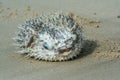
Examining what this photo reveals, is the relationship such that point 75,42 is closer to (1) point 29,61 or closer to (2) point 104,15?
(1) point 29,61

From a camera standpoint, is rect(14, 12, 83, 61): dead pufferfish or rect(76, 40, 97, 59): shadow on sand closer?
rect(14, 12, 83, 61): dead pufferfish

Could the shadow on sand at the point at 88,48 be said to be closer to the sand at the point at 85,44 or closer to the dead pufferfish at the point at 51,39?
the sand at the point at 85,44

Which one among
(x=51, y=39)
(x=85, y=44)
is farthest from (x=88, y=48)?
(x=51, y=39)

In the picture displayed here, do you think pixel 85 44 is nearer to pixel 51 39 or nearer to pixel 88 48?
pixel 88 48

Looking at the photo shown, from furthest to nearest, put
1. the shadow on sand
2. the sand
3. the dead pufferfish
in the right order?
the shadow on sand < the dead pufferfish < the sand

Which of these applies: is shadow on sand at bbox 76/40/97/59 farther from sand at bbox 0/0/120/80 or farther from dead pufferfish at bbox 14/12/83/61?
dead pufferfish at bbox 14/12/83/61

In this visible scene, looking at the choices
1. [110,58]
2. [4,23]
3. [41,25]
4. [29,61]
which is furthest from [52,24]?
[4,23]

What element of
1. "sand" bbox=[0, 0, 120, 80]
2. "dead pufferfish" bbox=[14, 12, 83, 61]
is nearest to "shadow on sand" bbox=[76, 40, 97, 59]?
"sand" bbox=[0, 0, 120, 80]
